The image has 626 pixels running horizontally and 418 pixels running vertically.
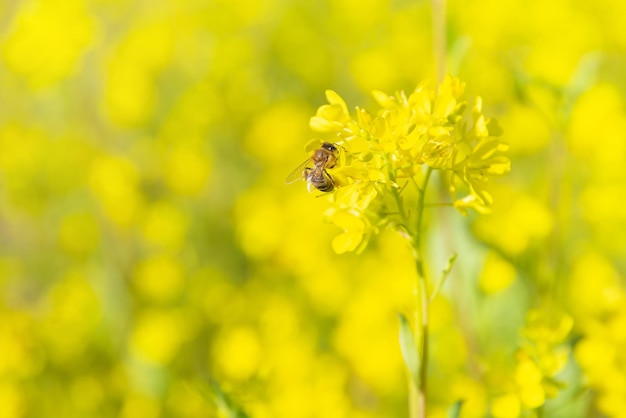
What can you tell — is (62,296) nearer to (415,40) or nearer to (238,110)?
(238,110)

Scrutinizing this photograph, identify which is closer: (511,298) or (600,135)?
(511,298)

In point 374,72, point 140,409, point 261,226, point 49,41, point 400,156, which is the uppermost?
point 49,41

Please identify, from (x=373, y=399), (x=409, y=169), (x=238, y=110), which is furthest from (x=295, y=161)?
(x=409, y=169)

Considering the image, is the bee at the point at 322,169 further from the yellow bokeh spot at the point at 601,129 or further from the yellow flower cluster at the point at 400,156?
the yellow bokeh spot at the point at 601,129

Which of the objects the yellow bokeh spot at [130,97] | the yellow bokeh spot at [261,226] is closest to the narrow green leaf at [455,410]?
the yellow bokeh spot at [261,226]

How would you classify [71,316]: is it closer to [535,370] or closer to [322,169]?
[322,169]

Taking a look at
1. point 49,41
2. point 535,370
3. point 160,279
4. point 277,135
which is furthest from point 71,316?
point 535,370

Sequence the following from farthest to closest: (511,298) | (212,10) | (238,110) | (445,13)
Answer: (212,10) < (238,110) < (511,298) < (445,13)
